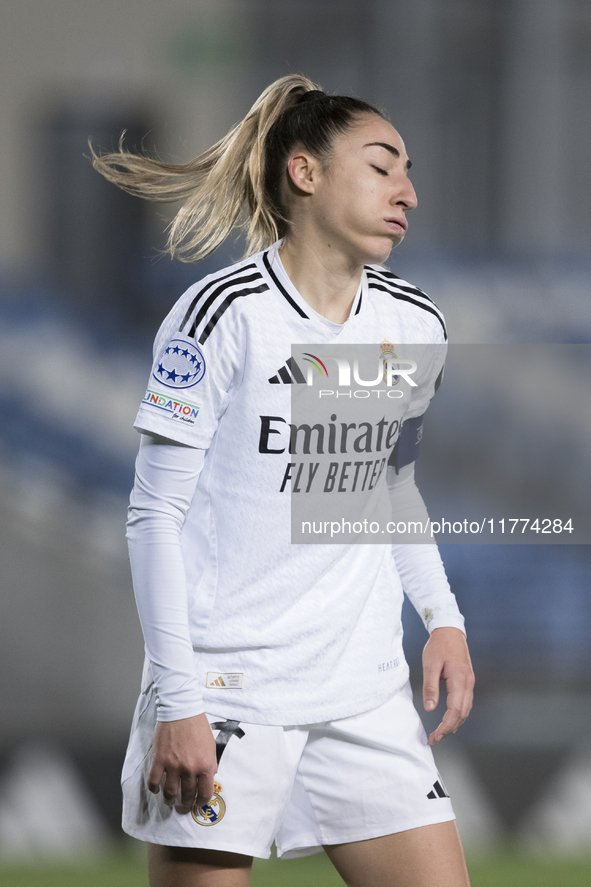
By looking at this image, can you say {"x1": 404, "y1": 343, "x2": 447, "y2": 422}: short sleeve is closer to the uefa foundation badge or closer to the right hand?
the uefa foundation badge

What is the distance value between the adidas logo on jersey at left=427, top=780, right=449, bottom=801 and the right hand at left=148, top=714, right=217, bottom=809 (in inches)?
9.9

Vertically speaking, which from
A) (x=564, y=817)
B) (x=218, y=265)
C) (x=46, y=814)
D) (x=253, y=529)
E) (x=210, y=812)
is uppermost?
(x=218, y=265)

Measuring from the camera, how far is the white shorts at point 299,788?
0.94 metres

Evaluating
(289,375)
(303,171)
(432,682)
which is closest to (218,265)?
(303,171)

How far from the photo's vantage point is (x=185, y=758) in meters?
0.90

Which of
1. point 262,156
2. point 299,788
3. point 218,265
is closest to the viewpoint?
point 299,788

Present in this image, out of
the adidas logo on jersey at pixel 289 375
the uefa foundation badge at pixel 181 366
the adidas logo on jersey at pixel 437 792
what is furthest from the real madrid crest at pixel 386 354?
the adidas logo on jersey at pixel 437 792

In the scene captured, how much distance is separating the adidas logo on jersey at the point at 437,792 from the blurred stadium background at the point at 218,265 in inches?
54.1

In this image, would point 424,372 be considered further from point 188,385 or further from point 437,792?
point 437,792

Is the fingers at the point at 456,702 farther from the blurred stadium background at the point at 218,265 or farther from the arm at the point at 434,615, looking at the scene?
the blurred stadium background at the point at 218,265

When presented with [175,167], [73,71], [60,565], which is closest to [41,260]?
[73,71]

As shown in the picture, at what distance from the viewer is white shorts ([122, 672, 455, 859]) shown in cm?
94

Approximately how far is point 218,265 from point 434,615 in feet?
5.67

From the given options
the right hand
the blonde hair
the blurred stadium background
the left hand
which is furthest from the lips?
the blurred stadium background
